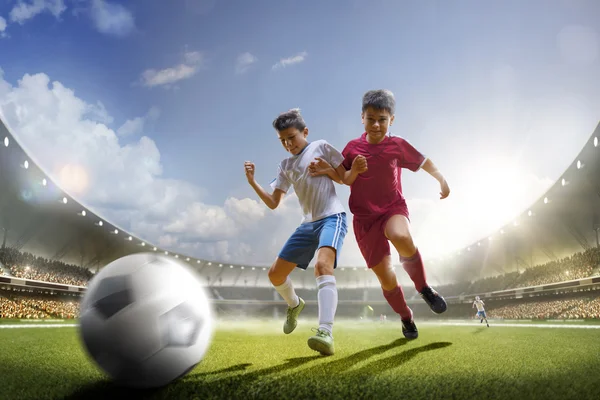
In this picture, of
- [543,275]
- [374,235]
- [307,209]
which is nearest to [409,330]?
[374,235]

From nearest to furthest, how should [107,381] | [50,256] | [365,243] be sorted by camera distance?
→ [107,381]
[365,243]
[50,256]

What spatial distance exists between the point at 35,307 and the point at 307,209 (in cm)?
3254

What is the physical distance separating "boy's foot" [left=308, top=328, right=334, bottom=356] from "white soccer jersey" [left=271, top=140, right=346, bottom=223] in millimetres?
1261

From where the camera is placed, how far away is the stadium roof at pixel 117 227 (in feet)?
94.5

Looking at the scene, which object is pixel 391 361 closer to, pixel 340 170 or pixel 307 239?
pixel 307 239

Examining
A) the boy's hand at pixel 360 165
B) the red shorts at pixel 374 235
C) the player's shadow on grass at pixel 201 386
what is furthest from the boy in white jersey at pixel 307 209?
the player's shadow on grass at pixel 201 386

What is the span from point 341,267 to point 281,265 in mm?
66504

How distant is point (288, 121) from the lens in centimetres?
500

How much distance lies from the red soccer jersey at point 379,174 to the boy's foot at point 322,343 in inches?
64.0

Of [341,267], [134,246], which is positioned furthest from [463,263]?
[134,246]

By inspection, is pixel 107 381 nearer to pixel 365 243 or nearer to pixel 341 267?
pixel 365 243

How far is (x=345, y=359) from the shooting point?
3.95 meters

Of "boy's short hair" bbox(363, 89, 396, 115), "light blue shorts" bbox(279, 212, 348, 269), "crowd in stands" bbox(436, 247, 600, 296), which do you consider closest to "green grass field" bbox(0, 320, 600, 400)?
"light blue shorts" bbox(279, 212, 348, 269)

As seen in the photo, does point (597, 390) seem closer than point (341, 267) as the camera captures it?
Yes
